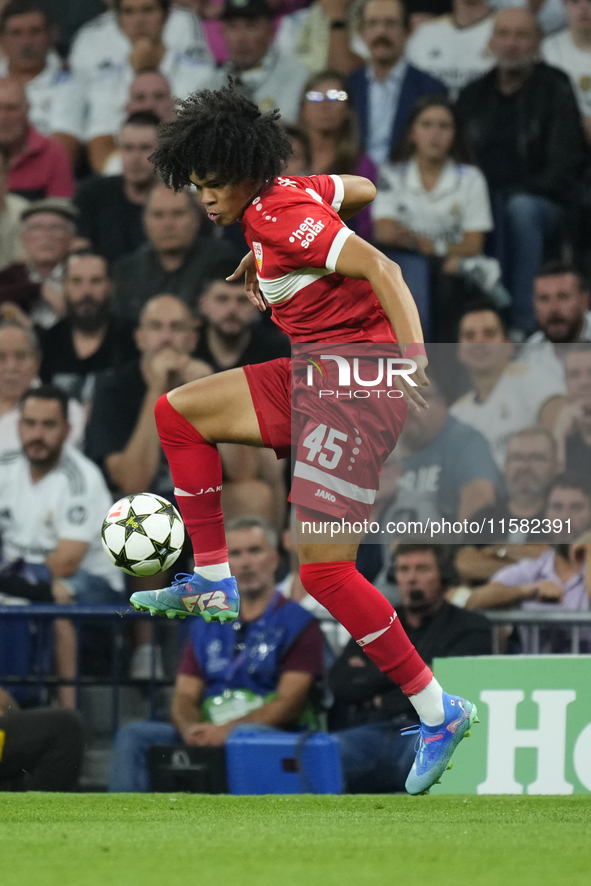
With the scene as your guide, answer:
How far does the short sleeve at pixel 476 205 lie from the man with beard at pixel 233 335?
141 centimetres

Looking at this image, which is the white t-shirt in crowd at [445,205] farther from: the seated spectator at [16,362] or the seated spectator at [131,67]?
the seated spectator at [16,362]

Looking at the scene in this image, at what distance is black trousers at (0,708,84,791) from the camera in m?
6.20

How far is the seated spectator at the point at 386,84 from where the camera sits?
319 inches

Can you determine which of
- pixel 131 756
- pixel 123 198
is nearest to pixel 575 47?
pixel 123 198

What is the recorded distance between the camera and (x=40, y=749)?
20.6ft

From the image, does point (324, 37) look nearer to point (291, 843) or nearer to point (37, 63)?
point (37, 63)

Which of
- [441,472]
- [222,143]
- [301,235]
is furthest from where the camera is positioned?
[441,472]

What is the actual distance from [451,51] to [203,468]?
4.60 m

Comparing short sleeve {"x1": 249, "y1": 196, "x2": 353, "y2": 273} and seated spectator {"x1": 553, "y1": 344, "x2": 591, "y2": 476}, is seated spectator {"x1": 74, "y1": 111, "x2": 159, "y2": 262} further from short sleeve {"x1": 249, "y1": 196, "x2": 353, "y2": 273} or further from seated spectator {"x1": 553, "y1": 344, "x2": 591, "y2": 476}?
short sleeve {"x1": 249, "y1": 196, "x2": 353, "y2": 273}

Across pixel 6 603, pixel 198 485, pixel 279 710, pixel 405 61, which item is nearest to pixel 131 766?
pixel 279 710

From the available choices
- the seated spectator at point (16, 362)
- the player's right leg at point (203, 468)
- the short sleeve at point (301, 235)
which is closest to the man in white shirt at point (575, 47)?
the seated spectator at point (16, 362)

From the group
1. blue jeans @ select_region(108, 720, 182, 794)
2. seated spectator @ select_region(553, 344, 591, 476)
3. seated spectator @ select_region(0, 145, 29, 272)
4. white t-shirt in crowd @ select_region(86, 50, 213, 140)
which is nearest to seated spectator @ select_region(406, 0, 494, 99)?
white t-shirt in crowd @ select_region(86, 50, 213, 140)

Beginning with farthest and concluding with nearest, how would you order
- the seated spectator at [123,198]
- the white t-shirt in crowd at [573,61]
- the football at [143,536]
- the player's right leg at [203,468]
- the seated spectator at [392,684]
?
the seated spectator at [123,198] < the white t-shirt in crowd at [573,61] < the seated spectator at [392,684] < the football at [143,536] < the player's right leg at [203,468]

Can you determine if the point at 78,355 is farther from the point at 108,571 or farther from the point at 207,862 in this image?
the point at 207,862
